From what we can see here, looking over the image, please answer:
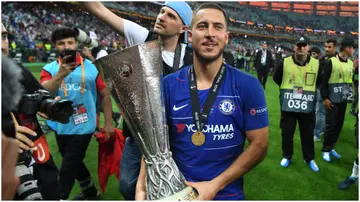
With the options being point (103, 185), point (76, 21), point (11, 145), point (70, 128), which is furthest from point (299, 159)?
point (76, 21)

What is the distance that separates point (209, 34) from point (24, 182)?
1.26m

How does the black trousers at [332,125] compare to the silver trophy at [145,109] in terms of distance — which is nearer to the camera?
the silver trophy at [145,109]

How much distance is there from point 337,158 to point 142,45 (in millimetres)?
4318

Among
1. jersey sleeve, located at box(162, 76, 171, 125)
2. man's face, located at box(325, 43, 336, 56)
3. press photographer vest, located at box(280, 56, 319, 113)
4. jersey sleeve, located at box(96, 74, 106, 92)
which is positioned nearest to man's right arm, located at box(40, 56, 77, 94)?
jersey sleeve, located at box(96, 74, 106, 92)

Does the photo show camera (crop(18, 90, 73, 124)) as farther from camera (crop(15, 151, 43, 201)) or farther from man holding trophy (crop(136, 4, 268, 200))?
man holding trophy (crop(136, 4, 268, 200))

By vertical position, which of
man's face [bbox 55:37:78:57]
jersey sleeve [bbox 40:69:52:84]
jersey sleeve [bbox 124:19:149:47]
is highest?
jersey sleeve [bbox 124:19:149:47]

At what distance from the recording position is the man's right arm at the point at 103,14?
6.94 feet

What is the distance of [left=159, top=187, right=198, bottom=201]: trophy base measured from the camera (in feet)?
3.82

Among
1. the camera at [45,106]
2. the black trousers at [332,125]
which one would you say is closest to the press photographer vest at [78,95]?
the camera at [45,106]

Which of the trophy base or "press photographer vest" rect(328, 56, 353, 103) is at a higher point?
the trophy base

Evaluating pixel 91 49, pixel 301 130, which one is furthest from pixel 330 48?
pixel 91 49

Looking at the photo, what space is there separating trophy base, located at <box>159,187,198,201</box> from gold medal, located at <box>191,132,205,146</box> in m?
0.22

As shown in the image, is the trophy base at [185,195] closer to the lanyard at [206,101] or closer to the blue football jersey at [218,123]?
the blue football jersey at [218,123]

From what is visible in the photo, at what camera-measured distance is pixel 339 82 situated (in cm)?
460
